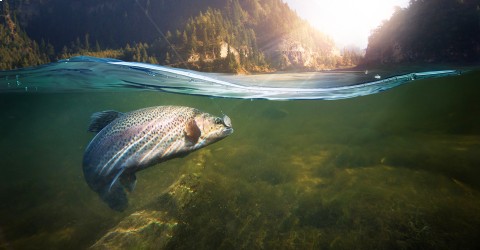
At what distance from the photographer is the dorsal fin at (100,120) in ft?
12.4

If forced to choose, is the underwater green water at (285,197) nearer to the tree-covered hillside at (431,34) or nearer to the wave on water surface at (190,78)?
the wave on water surface at (190,78)

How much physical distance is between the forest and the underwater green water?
10.8 metres

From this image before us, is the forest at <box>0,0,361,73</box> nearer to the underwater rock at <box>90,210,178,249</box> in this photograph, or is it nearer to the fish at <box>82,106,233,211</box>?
the underwater rock at <box>90,210,178,249</box>

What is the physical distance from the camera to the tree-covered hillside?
1603 cm

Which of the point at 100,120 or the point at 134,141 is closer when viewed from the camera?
the point at 134,141

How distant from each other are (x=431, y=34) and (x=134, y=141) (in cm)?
2233

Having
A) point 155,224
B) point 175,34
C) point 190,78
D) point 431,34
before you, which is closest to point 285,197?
point 155,224

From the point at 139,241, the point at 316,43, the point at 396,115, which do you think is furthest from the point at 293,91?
the point at 316,43

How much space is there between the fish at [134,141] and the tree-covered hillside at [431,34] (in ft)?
64.3

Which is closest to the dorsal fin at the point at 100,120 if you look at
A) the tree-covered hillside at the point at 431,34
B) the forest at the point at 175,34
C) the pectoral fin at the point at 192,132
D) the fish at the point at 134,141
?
the fish at the point at 134,141

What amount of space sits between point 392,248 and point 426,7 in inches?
871

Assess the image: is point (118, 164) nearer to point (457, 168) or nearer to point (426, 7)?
point (457, 168)

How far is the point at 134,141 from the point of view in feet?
11.6

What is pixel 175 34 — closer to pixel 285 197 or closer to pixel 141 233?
pixel 285 197
